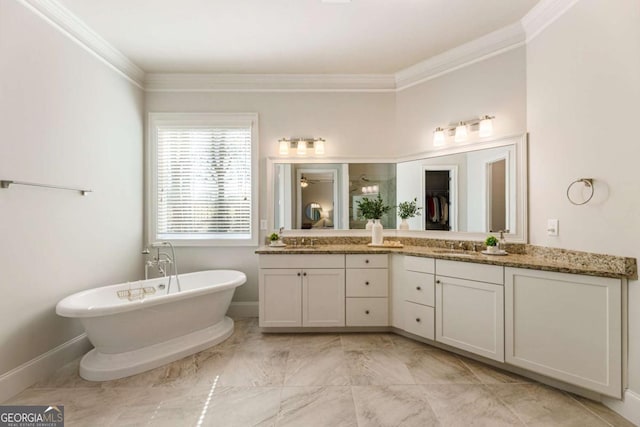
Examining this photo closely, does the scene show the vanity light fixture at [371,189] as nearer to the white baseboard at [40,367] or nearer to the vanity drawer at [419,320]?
the vanity drawer at [419,320]

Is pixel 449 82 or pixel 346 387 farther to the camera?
pixel 449 82

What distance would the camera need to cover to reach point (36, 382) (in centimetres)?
220

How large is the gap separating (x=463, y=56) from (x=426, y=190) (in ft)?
4.40

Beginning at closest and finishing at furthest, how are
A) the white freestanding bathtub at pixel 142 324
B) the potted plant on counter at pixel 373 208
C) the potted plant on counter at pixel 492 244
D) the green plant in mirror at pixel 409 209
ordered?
the white freestanding bathtub at pixel 142 324
the potted plant on counter at pixel 492 244
the green plant in mirror at pixel 409 209
the potted plant on counter at pixel 373 208

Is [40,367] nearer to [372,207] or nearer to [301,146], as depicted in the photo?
[301,146]

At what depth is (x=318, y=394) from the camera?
2.07 meters

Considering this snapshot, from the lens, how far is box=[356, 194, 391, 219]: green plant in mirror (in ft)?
11.4

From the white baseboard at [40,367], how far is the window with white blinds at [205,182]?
1308 mm

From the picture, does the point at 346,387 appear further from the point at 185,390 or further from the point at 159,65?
the point at 159,65

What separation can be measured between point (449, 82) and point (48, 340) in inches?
164

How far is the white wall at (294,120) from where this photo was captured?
354cm

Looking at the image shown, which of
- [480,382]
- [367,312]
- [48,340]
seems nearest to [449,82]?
[367,312]

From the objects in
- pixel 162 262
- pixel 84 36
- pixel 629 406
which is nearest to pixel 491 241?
pixel 629 406

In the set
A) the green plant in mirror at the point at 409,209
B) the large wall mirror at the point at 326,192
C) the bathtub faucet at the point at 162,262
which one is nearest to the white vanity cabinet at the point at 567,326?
the green plant in mirror at the point at 409,209
